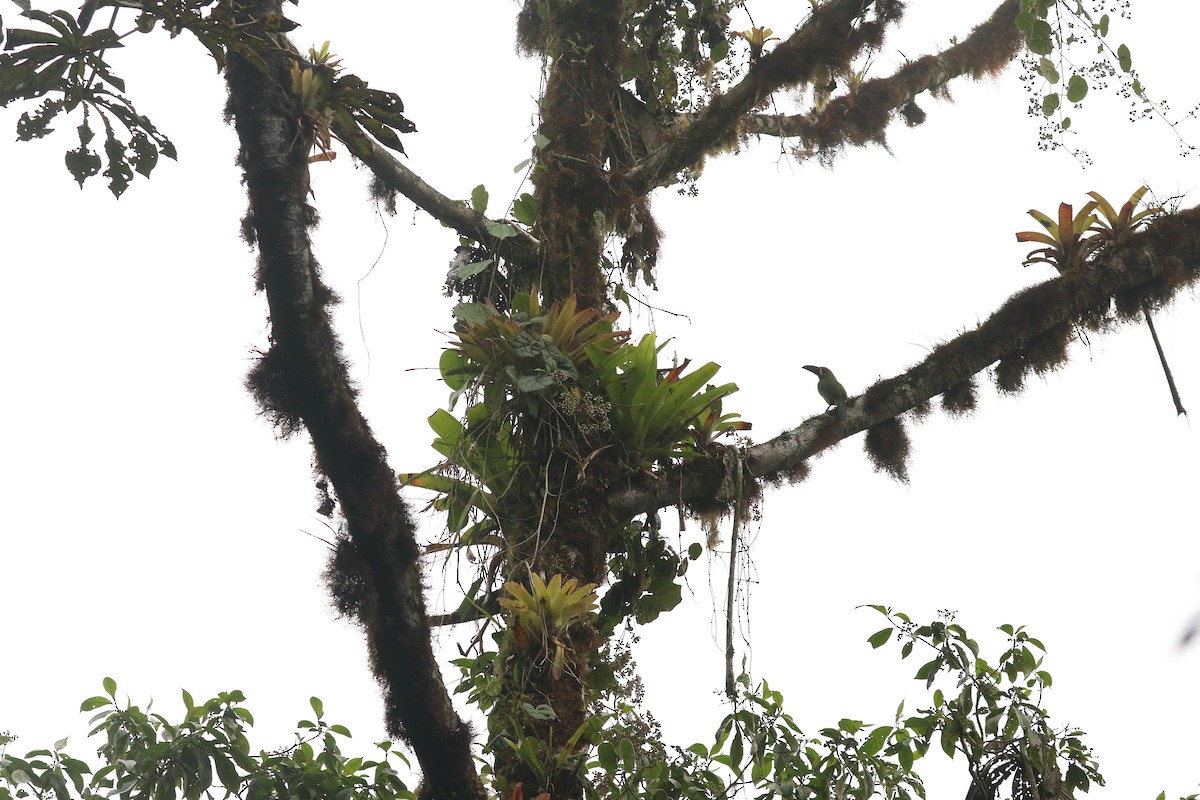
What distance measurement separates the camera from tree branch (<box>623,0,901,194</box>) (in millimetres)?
4117

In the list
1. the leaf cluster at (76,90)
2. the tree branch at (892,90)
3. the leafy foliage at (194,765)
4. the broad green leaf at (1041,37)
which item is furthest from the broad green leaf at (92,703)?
the tree branch at (892,90)

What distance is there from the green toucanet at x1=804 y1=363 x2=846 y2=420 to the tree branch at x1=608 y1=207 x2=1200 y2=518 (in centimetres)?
3

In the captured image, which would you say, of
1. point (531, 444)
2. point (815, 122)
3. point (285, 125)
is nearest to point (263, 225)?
point (285, 125)

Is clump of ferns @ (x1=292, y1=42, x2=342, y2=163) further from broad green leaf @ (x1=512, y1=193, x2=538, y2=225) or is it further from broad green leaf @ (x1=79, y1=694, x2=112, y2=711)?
broad green leaf @ (x1=79, y1=694, x2=112, y2=711)

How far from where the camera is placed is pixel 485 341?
10.6 feet

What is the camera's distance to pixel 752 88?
162 inches

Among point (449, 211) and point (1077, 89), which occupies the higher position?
point (449, 211)

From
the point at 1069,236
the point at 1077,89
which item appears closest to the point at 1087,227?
the point at 1069,236

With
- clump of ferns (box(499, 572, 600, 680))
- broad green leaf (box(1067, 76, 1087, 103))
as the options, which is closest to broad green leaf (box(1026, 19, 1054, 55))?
broad green leaf (box(1067, 76, 1087, 103))

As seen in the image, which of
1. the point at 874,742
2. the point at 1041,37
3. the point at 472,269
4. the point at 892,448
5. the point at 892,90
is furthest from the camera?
the point at 892,90

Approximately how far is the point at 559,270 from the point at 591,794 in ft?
6.36

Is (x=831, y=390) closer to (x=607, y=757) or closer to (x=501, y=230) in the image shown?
(x=501, y=230)

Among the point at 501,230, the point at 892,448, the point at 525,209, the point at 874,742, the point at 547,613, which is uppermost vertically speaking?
the point at 525,209

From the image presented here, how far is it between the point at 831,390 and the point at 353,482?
5.81 feet
